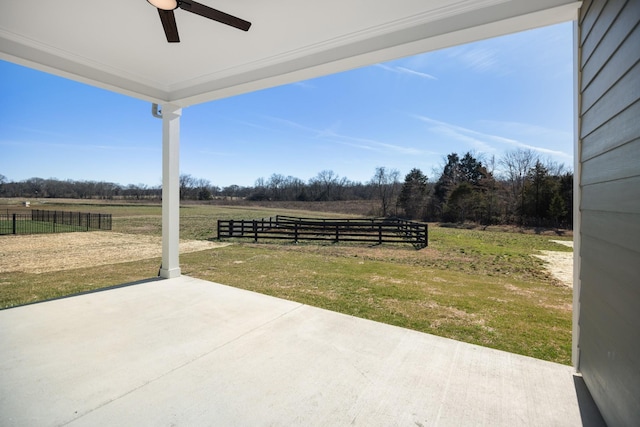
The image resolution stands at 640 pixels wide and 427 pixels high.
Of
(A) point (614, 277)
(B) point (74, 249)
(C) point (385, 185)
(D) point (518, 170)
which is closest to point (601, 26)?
(A) point (614, 277)

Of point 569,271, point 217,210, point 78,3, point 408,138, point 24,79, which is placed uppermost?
point 408,138

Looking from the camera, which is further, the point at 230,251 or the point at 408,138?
the point at 408,138

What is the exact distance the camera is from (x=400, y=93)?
1127 cm

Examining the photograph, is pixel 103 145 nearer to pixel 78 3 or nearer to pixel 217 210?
pixel 217 210

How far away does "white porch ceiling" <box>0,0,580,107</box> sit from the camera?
5.47 ft

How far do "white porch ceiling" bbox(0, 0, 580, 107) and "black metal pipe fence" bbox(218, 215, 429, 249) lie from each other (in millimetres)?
5227

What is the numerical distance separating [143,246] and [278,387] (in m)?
7.32

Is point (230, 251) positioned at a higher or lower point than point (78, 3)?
lower

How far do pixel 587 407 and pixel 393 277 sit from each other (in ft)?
10.6

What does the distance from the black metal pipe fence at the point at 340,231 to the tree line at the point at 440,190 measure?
1.56 metres

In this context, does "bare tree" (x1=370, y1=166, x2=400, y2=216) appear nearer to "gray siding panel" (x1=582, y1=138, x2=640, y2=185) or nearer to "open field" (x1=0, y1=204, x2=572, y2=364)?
"open field" (x1=0, y1=204, x2=572, y2=364)

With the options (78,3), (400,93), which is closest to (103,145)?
(78,3)

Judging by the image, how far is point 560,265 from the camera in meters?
5.49

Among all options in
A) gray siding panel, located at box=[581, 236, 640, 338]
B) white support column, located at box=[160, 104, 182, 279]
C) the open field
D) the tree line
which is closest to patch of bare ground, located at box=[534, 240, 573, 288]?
the open field
